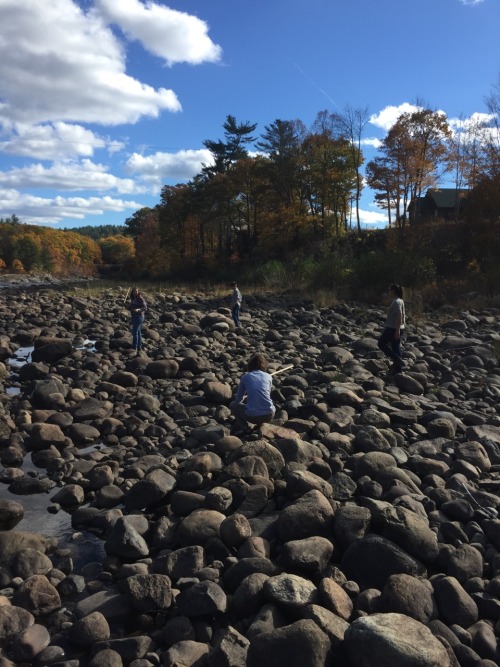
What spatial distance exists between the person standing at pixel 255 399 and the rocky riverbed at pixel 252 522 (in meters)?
0.26

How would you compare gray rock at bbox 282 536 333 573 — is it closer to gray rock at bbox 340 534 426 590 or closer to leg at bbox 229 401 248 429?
gray rock at bbox 340 534 426 590

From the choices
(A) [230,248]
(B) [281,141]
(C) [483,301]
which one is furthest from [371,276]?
(A) [230,248]

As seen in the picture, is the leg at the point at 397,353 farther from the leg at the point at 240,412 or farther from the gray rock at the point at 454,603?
the gray rock at the point at 454,603

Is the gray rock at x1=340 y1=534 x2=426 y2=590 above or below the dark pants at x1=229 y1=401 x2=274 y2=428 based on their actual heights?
below

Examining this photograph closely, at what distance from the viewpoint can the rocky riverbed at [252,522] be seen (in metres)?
3.51

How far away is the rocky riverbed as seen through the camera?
3510 millimetres

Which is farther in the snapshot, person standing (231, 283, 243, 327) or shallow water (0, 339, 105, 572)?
person standing (231, 283, 243, 327)

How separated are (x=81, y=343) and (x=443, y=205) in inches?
1809

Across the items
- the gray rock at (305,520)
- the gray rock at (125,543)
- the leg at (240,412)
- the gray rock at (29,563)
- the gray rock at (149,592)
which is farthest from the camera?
the leg at (240,412)

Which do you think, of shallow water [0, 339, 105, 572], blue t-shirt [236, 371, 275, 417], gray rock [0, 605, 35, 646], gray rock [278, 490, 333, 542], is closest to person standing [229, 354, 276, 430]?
blue t-shirt [236, 371, 275, 417]

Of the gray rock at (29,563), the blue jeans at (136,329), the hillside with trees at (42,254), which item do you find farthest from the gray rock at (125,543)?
the hillside with trees at (42,254)

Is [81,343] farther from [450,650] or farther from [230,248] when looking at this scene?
[230,248]

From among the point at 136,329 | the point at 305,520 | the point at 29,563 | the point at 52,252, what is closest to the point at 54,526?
the point at 29,563

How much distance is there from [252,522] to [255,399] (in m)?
2.31
